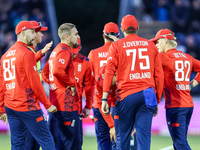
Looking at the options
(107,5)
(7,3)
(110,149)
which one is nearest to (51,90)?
(110,149)

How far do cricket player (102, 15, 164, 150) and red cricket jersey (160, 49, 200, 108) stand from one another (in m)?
1.03

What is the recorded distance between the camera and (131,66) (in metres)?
5.04

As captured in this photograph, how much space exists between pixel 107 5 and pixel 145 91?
15.9 m

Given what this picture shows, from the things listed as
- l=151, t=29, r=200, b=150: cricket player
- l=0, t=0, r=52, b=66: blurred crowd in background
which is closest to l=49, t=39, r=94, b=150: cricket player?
l=151, t=29, r=200, b=150: cricket player

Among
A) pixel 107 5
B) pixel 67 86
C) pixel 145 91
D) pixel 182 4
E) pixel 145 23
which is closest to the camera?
pixel 145 91

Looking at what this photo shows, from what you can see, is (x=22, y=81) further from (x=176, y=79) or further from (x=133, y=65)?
(x=176, y=79)

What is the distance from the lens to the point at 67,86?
5.72 m

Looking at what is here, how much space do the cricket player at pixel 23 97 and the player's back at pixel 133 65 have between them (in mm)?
1212

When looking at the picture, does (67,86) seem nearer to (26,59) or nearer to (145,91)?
(26,59)

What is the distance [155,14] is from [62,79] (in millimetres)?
11062

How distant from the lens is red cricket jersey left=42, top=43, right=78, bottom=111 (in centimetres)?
550

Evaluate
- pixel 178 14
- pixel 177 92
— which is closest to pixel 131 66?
pixel 177 92

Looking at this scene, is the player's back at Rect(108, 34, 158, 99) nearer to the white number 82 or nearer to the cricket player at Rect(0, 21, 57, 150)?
the cricket player at Rect(0, 21, 57, 150)

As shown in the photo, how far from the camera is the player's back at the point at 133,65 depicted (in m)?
5.03
